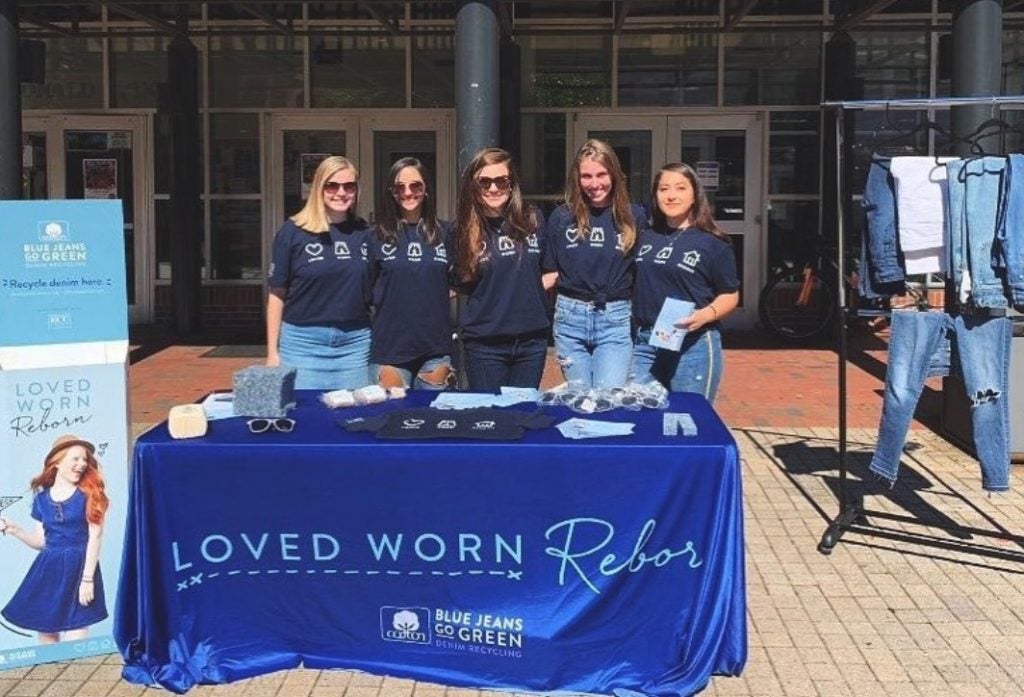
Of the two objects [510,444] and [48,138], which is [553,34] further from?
[510,444]

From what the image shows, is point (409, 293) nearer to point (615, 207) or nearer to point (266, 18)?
point (615, 207)

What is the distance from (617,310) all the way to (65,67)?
33.6 feet

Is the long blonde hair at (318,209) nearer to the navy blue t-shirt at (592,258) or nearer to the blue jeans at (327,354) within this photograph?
the blue jeans at (327,354)

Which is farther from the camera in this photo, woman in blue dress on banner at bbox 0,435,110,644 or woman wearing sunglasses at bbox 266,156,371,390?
woman wearing sunglasses at bbox 266,156,371,390

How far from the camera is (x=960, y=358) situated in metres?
4.86

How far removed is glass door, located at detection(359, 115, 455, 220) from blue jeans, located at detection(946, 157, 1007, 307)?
8.28 meters

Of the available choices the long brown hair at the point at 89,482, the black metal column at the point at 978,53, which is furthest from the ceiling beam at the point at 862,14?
the long brown hair at the point at 89,482

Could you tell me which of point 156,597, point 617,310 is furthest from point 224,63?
point 156,597

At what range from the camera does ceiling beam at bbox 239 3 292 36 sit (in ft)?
33.7

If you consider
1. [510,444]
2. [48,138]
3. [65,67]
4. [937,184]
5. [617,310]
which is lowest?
[510,444]

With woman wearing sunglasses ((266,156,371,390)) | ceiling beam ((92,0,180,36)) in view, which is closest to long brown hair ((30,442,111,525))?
woman wearing sunglasses ((266,156,371,390))

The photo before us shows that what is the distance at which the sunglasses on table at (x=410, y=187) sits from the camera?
4574 millimetres

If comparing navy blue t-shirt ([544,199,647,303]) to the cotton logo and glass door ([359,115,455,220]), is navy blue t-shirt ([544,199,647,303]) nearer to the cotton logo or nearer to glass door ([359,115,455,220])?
the cotton logo

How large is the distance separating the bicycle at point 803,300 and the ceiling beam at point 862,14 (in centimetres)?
221
